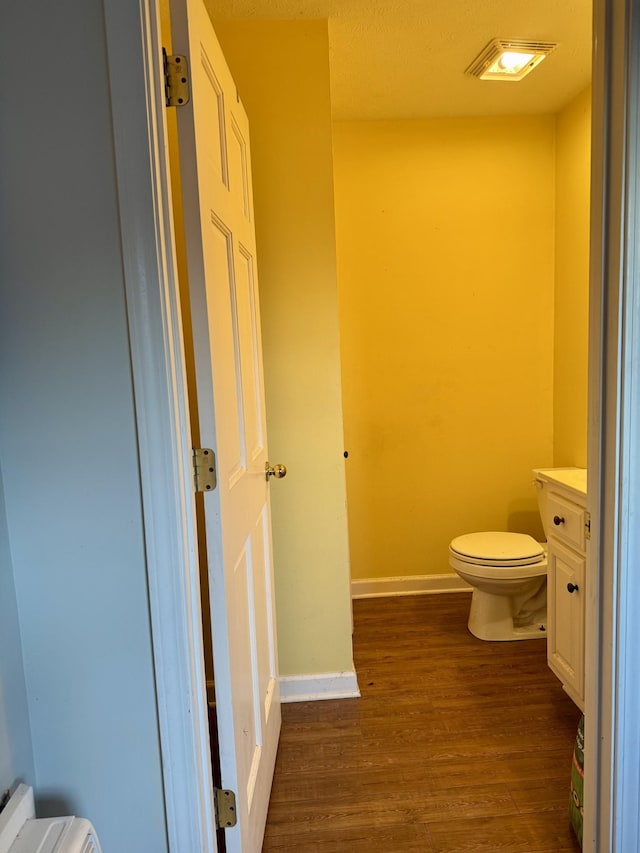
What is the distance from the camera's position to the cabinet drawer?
1776 millimetres

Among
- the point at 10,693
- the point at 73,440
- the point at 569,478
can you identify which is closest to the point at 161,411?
the point at 73,440

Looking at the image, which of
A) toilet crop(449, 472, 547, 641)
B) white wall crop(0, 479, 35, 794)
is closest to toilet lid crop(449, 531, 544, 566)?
toilet crop(449, 472, 547, 641)

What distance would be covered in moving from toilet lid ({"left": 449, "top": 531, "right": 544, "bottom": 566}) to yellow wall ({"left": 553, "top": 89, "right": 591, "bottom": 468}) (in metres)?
0.52

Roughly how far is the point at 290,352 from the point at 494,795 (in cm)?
Answer: 159

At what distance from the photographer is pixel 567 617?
1.84m

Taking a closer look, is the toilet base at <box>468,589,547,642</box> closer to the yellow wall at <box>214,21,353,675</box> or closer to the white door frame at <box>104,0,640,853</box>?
the yellow wall at <box>214,21,353,675</box>

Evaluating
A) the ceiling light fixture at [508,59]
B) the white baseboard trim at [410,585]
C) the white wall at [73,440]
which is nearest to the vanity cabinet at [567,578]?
the white baseboard trim at [410,585]

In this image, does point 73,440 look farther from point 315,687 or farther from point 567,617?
point 567,617

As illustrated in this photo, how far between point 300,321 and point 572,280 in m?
1.54

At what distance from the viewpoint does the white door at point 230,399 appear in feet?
3.36

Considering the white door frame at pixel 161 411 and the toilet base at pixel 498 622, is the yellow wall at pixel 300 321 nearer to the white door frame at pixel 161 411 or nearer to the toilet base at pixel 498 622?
the toilet base at pixel 498 622

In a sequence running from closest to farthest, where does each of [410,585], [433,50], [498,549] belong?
1. [433,50]
2. [498,549]
3. [410,585]

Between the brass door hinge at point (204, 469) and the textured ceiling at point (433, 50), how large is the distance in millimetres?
1581

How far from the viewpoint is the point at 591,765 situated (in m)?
1.18
